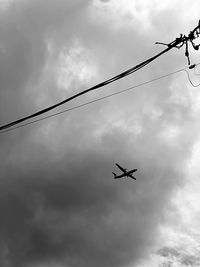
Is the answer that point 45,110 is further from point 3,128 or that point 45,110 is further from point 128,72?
point 128,72

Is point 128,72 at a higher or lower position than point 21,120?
higher

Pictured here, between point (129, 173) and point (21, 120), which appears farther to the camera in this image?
point (129, 173)

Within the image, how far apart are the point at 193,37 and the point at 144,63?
2080 mm

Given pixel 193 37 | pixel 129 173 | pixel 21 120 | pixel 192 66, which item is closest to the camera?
pixel 21 120

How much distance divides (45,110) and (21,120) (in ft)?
2.61

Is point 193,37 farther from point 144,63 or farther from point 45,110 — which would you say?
point 45,110

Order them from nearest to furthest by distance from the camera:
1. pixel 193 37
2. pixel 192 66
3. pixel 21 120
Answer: pixel 21 120 → pixel 193 37 → pixel 192 66

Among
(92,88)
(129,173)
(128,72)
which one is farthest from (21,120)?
(129,173)

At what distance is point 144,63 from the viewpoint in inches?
456

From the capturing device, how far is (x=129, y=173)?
94.1m

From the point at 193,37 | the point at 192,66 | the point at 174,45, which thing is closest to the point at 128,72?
the point at 174,45

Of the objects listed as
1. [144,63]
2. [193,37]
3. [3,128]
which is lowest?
[3,128]

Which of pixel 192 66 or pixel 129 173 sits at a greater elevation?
pixel 129 173

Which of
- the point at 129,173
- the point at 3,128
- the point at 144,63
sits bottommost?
the point at 3,128
